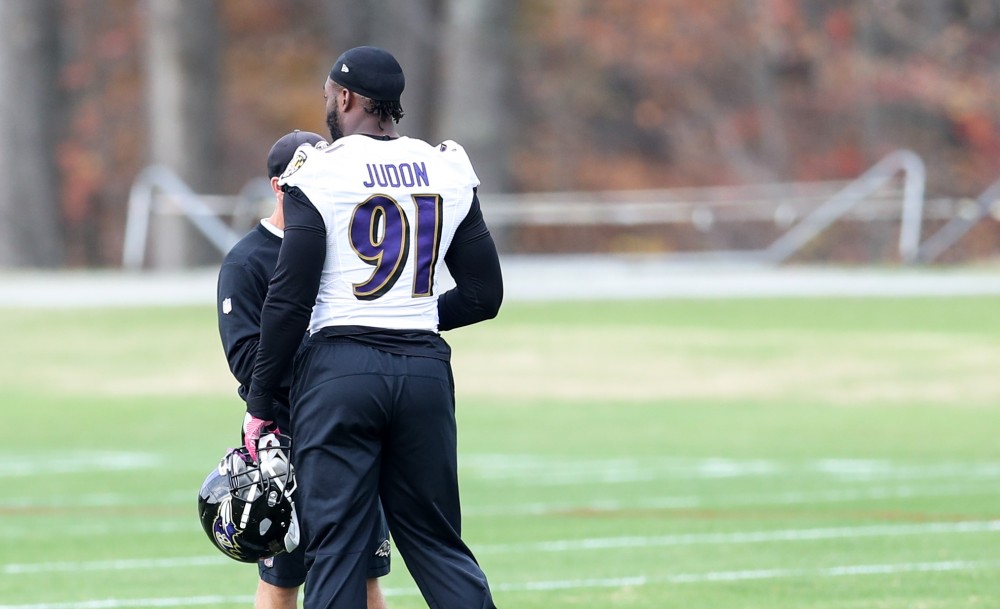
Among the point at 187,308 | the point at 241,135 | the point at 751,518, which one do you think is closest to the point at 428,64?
the point at 241,135

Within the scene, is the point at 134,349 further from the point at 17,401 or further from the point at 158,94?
the point at 158,94

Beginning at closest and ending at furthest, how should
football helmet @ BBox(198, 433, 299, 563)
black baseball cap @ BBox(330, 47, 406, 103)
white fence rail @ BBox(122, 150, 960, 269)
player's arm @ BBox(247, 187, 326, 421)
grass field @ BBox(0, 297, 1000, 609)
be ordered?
player's arm @ BBox(247, 187, 326, 421) < black baseball cap @ BBox(330, 47, 406, 103) < football helmet @ BBox(198, 433, 299, 563) < grass field @ BBox(0, 297, 1000, 609) < white fence rail @ BBox(122, 150, 960, 269)

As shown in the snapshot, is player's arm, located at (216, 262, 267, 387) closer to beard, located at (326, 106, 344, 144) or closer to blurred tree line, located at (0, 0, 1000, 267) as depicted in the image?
beard, located at (326, 106, 344, 144)

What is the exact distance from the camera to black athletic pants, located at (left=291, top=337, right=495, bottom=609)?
17.7ft

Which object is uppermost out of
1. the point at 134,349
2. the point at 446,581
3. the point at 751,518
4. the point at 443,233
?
the point at 443,233

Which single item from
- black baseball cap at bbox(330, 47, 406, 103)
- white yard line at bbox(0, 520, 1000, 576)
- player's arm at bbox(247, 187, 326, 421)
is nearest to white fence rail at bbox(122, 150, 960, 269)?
white yard line at bbox(0, 520, 1000, 576)

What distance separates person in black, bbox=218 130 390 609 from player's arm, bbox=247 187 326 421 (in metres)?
0.51

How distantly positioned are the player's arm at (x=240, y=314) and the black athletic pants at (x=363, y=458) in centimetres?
53

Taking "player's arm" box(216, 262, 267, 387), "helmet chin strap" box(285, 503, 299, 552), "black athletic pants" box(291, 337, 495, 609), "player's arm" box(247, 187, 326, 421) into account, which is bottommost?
"helmet chin strap" box(285, 503, 299, 552)

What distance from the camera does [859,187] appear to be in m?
24.4

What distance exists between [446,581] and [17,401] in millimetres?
15211

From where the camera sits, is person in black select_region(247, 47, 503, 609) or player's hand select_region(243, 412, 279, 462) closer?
person in black select_region(247, 47, 503, 609)

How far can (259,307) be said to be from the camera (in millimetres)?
6105

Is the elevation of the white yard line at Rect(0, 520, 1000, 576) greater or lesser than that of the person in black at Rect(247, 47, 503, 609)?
lesser
